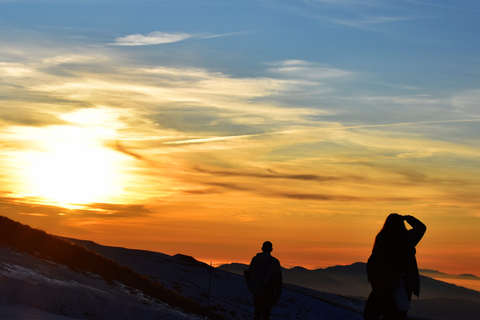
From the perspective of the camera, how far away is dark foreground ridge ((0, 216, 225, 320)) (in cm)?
2636

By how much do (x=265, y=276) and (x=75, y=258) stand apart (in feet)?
50.2

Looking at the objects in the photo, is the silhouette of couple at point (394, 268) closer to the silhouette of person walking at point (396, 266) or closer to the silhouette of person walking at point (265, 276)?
the silhouette of person walking at point (396, 266)

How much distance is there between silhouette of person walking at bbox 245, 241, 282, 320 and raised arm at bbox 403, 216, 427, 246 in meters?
5.98

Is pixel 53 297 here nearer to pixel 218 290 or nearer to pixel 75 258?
pixel 75 258

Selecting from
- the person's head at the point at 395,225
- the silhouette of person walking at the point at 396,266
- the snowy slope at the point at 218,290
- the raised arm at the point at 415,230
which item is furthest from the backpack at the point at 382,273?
the snowy slope at the point at 218,290

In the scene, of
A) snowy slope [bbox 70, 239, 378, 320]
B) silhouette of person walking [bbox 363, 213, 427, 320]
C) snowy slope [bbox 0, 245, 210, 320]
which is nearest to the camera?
silhouette of person walking [bbox 363, 213, 427, 320]

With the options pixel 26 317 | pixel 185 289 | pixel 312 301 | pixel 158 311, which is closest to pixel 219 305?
pixel 185 289

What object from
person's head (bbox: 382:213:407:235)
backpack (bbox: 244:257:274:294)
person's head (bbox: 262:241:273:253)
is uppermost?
person's head (bbox: 382:213:407:235)

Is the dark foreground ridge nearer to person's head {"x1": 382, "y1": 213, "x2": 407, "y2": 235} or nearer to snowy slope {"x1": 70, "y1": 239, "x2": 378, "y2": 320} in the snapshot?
person's head {"x1": 382, "y1": 213, "x2": 407, "y2": 235}

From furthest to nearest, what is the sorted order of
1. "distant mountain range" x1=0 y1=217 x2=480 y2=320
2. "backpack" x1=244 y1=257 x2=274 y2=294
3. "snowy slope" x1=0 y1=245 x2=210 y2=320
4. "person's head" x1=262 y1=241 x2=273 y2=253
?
"backpack" x1=244 y1=257 x2=274 y2=294
"person's head" x1=262 y1=241 x2=273 y2=253
"distant mountain range" x1=0 y1=217 x2=480 y2=320
"snowy slope" x1=0 y1=245 x2=210 y2=320

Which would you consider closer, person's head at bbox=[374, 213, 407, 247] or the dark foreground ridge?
person's head at bbox=[374, 213, 407, 247]

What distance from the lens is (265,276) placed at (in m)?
15.7

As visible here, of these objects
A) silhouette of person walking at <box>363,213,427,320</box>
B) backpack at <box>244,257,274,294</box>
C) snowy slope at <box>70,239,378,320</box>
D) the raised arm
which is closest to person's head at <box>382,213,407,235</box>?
silhouette of person walking at <box>363,213,427,320</box>

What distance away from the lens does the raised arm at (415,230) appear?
10.1 metres
